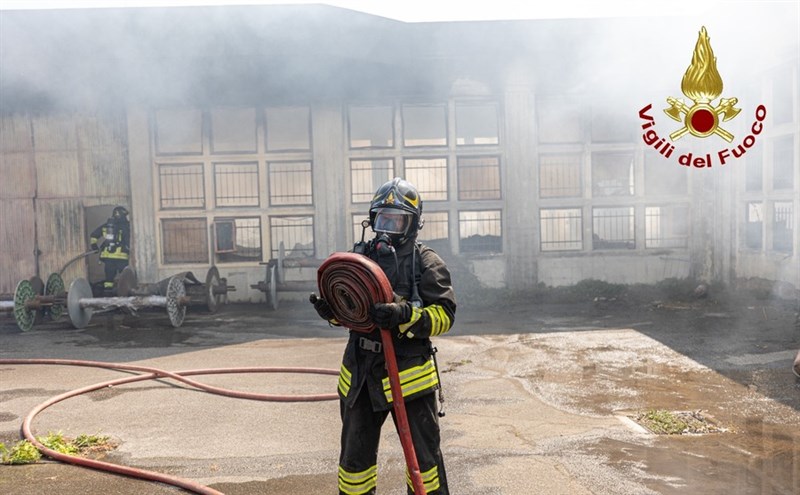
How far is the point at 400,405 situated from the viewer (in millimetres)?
3168

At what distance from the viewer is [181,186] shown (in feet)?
42.4

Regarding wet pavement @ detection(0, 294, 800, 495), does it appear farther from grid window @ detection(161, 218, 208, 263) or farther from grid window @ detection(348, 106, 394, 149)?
grid window @ detection(348, 106, 394, 149)

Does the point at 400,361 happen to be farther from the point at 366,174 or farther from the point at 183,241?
the point at 183,241

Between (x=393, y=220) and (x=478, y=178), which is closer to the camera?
(x=393, y=220)

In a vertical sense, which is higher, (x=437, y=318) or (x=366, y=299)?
(x=366, y=299)

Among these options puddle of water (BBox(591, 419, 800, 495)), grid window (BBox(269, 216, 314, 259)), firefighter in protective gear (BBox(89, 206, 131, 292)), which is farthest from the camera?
grid window (BBox(269, 216, 314, 259))

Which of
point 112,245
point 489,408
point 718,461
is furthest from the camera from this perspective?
point 112,245

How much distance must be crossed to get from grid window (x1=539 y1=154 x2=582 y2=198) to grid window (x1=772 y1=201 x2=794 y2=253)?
10.7 ft

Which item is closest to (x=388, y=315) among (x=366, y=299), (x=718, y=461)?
(x=366, y=299)

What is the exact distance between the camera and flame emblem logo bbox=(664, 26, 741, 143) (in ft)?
28.7

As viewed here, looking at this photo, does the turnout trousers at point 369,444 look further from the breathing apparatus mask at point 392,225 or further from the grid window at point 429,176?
the grid window at point 429,176

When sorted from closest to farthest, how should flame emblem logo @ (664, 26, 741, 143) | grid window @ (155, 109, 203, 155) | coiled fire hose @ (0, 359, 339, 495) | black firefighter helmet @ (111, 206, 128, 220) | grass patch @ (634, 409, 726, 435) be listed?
coiled fire hose @ (0, 359, 339, 495), grass patch @ (634, 409, 726, 435), flame emblem logo @ (664, 26, 741, 143), black firefighter helmet @ (111, 206, 128, 220), grid window @ (155, 109, 203, 155)

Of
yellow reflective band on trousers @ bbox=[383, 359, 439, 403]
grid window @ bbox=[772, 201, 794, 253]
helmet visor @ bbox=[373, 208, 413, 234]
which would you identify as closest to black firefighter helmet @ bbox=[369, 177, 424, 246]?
helmet visor @ bbox=[373, 208, 413, 234]

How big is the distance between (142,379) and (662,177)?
391 inches
